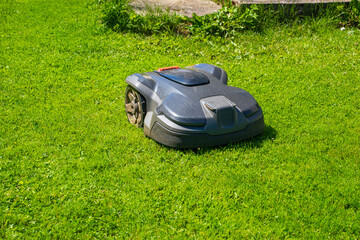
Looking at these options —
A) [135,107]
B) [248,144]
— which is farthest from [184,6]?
[248,144]

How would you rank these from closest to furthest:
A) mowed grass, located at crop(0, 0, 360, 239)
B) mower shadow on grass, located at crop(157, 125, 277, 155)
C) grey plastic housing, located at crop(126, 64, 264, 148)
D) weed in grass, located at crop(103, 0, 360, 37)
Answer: mowed grass, located at crop(0, 0, 360, 239) < grey plastic housing, located at crop(126, 64, 264, 148) < mower shadow on grass, located at crop(157, 125, 277, 155) < weed in grass, located at crop(103, 0, 360, 37)

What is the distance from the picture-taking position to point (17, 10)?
926 centimetres

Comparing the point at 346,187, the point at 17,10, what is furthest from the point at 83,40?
the point at 346,187

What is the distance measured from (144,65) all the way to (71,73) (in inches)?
46.5

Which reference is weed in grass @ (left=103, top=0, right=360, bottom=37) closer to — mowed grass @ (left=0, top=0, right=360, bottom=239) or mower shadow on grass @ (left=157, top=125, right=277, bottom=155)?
mowed grass @ (left=0, top=0, right=360, bottom=239)

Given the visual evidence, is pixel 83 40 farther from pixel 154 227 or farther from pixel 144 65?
pixel 154 227

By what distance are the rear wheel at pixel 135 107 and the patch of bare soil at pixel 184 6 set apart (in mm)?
3812

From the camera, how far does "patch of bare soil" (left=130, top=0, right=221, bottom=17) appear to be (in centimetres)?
834

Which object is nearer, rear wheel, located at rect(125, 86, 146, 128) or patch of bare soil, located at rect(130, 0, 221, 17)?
rear wheel, located at rect(125, 86, 146, 128)

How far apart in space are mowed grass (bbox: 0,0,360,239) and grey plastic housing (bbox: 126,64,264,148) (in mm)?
196

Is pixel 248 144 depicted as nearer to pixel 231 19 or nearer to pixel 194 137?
pixel 194 137

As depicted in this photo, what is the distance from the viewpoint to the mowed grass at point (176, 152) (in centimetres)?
335

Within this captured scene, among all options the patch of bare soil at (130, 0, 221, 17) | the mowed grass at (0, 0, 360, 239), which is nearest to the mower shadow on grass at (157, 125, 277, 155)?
the mowed grass at (0, 0, 360, 239)

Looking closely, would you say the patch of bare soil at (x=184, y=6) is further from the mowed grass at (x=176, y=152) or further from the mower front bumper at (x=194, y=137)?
the mower front bumper at (x=194, y=137)
